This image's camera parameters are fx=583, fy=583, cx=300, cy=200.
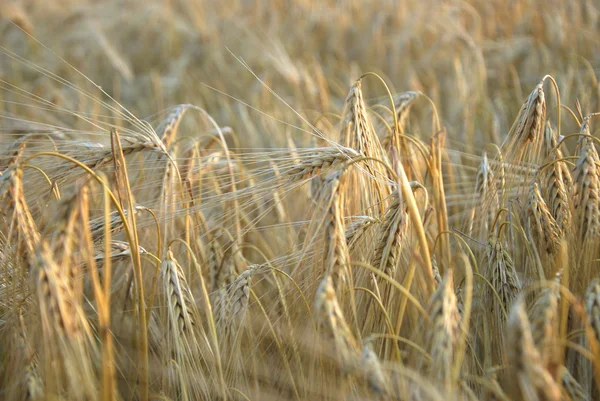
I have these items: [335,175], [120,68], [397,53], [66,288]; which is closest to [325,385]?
[335,175]

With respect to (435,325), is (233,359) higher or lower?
lower

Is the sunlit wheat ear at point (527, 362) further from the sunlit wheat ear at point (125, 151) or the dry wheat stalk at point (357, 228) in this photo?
the sunlit wheat ear at point (125, 151)

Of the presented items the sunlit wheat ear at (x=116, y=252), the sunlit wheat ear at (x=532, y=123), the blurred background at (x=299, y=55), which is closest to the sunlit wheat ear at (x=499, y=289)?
the sunlit wheat ear at (x=532, y=123)

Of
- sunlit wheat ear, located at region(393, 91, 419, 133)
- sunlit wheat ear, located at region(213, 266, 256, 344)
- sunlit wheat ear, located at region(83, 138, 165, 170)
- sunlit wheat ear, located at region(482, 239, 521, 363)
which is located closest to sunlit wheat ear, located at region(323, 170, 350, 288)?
sunlit wheat ear, located at region(213, 266, 256, 344)

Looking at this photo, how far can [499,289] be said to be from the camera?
4.26 feet

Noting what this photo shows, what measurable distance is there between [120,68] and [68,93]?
36 cm

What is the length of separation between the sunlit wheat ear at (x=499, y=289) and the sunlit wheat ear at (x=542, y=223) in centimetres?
8

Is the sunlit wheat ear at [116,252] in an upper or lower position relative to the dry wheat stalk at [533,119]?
lower

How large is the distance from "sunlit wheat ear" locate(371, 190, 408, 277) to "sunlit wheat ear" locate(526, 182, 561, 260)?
321 mm

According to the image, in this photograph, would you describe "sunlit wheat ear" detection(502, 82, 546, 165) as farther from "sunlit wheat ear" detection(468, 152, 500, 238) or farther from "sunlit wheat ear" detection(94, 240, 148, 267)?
"sunlit wheat ear" detection(94, 240, 148, 267)

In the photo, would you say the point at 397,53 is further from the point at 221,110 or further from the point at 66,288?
the point at 66,288

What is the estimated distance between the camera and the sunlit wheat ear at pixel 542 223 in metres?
1.29

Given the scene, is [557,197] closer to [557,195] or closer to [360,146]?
[557,195]

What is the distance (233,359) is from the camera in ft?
4.31
